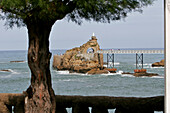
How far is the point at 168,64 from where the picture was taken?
3451mm

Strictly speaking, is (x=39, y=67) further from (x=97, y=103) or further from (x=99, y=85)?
(x=99, y=85)

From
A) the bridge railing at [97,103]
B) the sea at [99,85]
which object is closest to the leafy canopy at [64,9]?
the bridge railing at [97,103]

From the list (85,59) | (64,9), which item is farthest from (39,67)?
(85,59)

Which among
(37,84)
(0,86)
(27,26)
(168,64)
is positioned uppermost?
(27,26)

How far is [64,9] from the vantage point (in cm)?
460

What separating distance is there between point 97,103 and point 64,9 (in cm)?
202

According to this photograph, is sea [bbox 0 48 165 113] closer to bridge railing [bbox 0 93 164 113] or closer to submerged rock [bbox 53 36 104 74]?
submerged rock [bbox 53 36 104 74]

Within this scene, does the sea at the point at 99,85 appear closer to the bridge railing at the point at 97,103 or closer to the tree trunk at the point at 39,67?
the bridge railing at the point at 97,103

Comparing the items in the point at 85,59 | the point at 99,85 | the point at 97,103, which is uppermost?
the point at 85,59

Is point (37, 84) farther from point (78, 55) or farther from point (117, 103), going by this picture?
point (78, 55)

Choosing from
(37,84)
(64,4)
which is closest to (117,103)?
(37,84)

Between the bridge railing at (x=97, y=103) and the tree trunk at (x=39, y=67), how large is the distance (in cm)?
65

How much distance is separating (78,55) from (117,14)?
31.7 metres

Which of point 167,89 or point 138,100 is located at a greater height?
point 167,89
